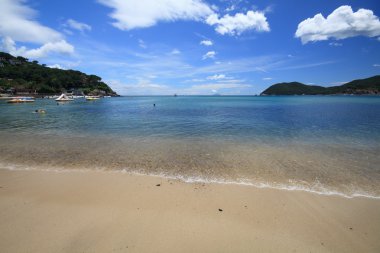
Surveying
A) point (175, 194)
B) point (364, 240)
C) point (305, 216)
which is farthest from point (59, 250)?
point (364, 240)

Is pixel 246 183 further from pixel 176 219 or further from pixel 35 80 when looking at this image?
pixel 35 80

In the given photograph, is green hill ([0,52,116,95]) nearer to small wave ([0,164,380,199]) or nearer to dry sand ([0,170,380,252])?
small wave ([0,164,380,199])

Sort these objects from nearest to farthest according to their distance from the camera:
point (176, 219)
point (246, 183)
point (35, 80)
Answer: point (176, 219) < point (246, 183) < point (35, 80)

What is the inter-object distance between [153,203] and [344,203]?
6073 mm

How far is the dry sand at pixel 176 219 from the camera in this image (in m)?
4.29

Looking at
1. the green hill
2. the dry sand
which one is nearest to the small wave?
the dry sand

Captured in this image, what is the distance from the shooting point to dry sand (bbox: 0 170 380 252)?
4285mm

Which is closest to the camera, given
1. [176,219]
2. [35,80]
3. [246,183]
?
[176,219]

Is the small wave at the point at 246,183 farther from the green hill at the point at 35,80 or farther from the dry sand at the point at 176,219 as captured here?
the green hill at the point at 35,80

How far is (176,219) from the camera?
16.9 feet

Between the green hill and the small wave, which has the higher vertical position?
the green hill

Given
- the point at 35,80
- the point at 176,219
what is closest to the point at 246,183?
the point at 176,219

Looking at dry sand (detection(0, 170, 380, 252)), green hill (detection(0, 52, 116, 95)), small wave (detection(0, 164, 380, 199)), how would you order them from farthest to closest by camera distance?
green hill (detection(0, 52, 116, 95))
small wave (detection(0, 164, 380, 199))
dry sand (detection(0, 170, 380, 252))

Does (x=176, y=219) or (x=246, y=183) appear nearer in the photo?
(x=176, y=219)
